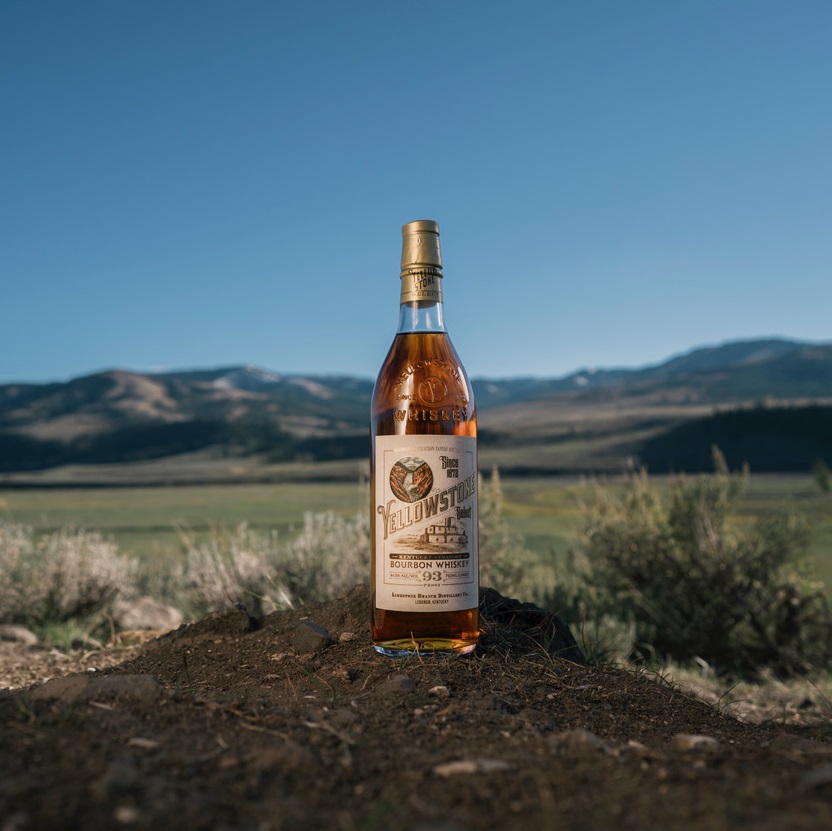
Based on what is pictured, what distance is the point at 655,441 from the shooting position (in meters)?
77.7

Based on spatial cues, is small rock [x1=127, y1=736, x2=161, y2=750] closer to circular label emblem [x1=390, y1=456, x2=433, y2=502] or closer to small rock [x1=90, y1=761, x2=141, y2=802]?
small rock [x1=90, y1=761, x2=141, y2=802]

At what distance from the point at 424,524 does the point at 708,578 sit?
6.94 m

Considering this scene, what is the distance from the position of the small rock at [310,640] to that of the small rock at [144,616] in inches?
152

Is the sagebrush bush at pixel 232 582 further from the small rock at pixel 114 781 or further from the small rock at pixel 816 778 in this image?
the small rock at pixel 816 778

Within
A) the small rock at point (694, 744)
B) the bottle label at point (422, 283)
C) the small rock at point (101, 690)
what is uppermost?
the bottle label at point (422, 283)

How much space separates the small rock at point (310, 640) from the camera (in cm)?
364

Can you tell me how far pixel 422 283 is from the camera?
3.65m

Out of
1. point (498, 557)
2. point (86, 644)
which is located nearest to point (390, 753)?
point (86, 644)

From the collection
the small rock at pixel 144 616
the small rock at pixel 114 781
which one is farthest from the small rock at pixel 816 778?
the small rock at pixel 144 616

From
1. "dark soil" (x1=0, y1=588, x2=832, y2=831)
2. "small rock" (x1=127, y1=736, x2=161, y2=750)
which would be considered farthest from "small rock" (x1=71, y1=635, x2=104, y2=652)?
"small rock" (x1=127, y1=736, x2=161, y2=750)

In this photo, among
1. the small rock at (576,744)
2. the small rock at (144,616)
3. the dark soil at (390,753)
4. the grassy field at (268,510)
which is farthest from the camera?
the grassy field at (268,510)

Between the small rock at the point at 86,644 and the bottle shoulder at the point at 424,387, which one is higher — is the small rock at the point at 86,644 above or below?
below

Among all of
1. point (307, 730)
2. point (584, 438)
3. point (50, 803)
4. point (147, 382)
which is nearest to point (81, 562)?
point (307, 730)

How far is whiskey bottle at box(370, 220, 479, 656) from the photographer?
3.47 meters
